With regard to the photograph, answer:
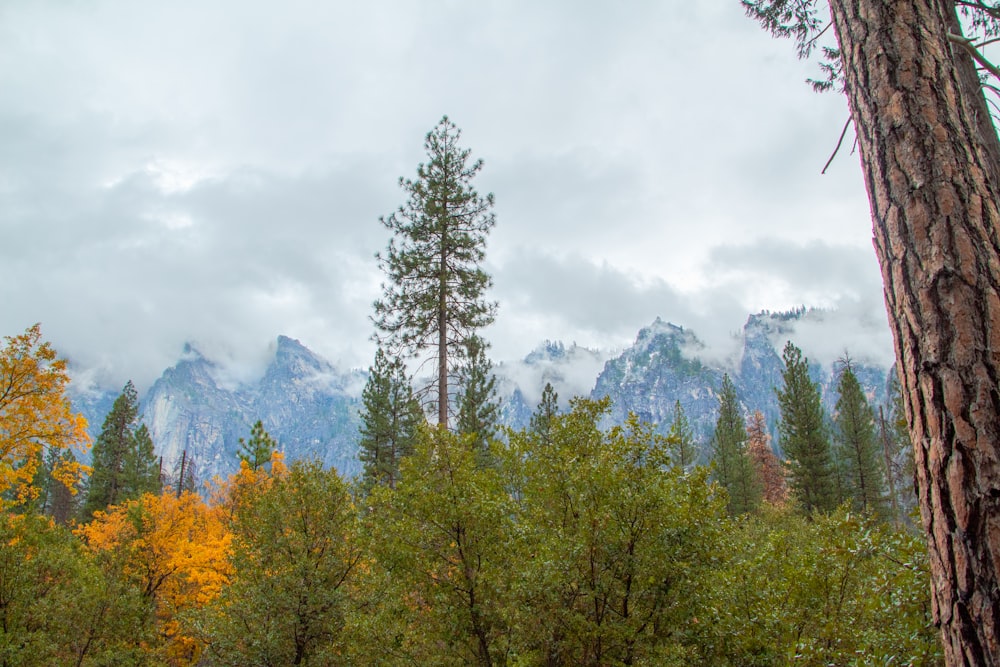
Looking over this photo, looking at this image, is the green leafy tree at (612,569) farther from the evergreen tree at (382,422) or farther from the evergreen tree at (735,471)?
the evergreen tree at (735,471)

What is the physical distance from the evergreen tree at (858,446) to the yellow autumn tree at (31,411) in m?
33.8

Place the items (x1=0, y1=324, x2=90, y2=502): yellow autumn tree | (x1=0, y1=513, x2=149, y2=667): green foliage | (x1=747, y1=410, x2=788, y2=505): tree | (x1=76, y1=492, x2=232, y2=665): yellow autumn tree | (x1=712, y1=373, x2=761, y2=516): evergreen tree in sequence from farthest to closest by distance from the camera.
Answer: (x1=747, y1=410, x2=788, y2=505): tree < (x1=712, y1=373, x2=761, y2=516): evergreen tree < (x1=76, y1=492, x2=232, y2=665): yellow autumn tree < (x1=0, y1=324, x2=90, y2=502): yellow autumn tree < (x1=0, y1=513, x2=149, y2=667): green foliage

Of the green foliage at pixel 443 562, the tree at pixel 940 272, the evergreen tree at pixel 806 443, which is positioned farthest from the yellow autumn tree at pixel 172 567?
the evergreen tree at pixel 806 443

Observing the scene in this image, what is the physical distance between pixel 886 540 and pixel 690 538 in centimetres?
162

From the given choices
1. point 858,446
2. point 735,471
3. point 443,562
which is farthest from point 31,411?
point 858,446

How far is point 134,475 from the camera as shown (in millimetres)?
33969

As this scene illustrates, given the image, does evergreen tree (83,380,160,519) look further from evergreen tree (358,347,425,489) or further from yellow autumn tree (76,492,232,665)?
yellow autumn tree (76,492,232,665)

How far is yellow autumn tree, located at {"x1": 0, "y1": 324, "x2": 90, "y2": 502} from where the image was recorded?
10.3m

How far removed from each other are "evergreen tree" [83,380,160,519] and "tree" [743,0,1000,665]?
38082 millimetres

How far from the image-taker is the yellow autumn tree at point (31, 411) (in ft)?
33.9

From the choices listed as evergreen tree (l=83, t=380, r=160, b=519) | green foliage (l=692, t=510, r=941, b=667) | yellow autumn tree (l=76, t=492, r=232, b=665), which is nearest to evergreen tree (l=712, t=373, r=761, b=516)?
yellow autumn tree (l=76, t=492, r=232, b=665)

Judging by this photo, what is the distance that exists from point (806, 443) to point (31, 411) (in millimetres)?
32492

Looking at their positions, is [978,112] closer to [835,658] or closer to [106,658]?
[835,658]

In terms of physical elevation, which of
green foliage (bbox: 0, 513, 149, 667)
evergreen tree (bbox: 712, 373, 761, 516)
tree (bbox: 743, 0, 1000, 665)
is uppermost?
evergreen tree (bbox: 712, 373, 761, 516)
